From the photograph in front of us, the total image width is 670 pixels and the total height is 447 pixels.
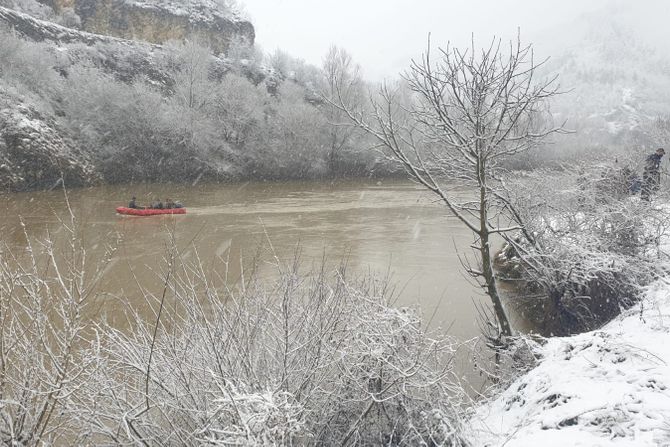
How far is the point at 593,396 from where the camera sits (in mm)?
3551

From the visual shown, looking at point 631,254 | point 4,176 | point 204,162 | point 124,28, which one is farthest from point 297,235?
point 124,28

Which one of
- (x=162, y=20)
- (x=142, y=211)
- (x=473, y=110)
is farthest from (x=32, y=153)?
(x=162, y=20)

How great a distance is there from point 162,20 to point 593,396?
68934mm

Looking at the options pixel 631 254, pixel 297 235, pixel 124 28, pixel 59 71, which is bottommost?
pixel 297 235

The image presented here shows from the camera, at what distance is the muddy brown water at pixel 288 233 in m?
11.3

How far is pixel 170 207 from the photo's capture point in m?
21.0

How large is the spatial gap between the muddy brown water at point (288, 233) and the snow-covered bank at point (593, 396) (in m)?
2.06

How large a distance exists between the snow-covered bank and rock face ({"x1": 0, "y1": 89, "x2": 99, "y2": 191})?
27495mm

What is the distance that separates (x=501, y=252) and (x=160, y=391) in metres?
13.4

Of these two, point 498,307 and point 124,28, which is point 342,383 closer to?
point 498,307

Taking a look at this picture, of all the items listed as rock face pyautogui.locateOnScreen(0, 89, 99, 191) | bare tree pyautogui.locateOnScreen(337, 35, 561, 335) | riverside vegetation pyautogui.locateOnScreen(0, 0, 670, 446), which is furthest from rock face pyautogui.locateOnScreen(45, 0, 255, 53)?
bare tree pyautogui.locateOnScreen(337, 35, 561, 335)

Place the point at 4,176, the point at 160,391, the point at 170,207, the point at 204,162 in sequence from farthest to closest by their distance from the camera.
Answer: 1. the point at 204,162
2. the point at 4,176
3. the point at 170,207
4. the point at 160,391

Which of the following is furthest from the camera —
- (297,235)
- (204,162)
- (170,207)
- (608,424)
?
(204,162)

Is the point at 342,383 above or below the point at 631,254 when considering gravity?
below
